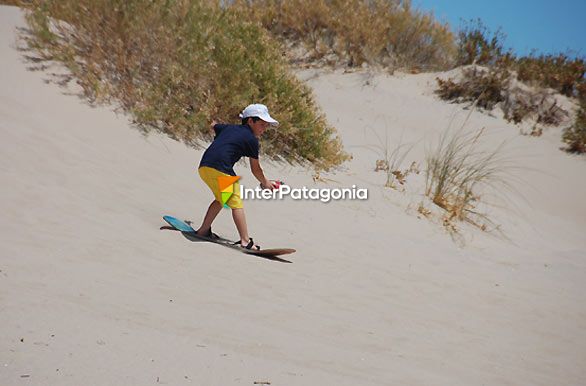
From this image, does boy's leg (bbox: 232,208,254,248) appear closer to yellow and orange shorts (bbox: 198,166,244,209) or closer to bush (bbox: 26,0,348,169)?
yellow and orange shorts (bbox: 198,166,244,209)

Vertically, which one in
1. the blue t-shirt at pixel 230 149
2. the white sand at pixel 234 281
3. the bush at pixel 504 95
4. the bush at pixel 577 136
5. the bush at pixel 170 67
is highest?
the bush at pixel 504 95

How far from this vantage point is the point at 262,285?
396 cm

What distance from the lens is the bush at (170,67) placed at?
7320 mm

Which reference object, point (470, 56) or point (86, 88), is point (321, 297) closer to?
point (86, 88)

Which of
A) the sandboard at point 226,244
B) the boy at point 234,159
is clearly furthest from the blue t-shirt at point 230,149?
the sandboard at point 226,244

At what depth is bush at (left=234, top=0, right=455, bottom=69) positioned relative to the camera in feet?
44.7

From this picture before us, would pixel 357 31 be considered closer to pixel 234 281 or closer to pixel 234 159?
pixel 234 159

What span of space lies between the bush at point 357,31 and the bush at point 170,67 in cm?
518

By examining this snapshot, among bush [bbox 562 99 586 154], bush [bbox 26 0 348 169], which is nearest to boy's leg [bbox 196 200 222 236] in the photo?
bush [bbox 26 0 348 169]

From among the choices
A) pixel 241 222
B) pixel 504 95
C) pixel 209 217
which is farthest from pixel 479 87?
pixel 209 217

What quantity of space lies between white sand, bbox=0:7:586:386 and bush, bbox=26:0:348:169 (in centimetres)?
40

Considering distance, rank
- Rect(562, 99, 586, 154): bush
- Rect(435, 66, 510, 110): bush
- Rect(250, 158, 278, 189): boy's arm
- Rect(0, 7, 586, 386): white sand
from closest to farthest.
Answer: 1. Rect(0, 7, 586, 386): white sand
2. Rect(250, 158, 278, 189): boy's arm
3. Rect(562, 99, 586, 154): bush
4. Rect(435, 66, 510, 110): bush

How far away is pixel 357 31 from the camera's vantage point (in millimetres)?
13570

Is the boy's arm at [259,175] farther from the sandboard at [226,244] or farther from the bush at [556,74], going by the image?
the bush at [556,74]
